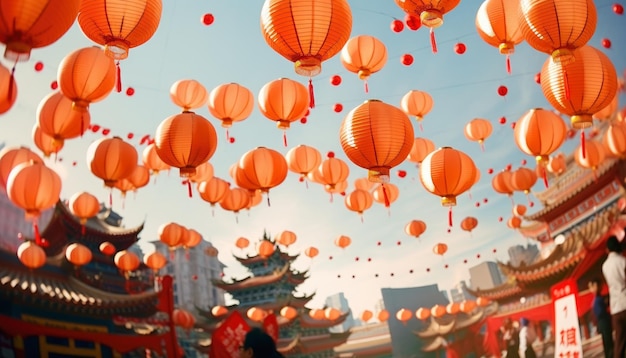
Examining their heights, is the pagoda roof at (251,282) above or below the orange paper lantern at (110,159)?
below

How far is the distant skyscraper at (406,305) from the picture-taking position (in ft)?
58.8

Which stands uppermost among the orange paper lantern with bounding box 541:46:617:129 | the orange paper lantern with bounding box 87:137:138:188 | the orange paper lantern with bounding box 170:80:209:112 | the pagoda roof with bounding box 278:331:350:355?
the orange paper lantern with bounding box 170:80:209:112

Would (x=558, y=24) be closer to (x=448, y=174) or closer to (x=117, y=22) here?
Answer: (x=448, y=174)

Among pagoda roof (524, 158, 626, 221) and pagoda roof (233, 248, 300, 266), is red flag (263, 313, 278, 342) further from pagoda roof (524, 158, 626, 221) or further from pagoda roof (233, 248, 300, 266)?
pagoda roof (233, 248, 300, 266)

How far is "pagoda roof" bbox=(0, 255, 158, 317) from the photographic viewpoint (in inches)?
321

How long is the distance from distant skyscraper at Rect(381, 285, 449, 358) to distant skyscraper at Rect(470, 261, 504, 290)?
2.67m

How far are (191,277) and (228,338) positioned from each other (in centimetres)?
2486

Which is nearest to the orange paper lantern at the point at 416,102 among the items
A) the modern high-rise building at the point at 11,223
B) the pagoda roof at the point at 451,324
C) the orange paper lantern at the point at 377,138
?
the orange paper lantern at the point at 377,138

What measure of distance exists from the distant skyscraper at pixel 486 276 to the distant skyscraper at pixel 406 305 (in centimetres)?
267

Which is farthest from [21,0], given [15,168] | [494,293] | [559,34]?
[494,293]

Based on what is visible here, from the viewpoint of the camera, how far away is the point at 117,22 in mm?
2730

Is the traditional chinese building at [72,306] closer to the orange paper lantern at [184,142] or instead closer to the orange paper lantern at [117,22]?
the orange paper lantern at [184,142]

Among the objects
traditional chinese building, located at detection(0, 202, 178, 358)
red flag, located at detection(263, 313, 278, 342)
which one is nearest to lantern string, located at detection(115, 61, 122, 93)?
traditional chinese building, located at detection(0, 202, 178, 358)

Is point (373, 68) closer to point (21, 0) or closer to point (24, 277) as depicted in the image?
point (21, 0)
